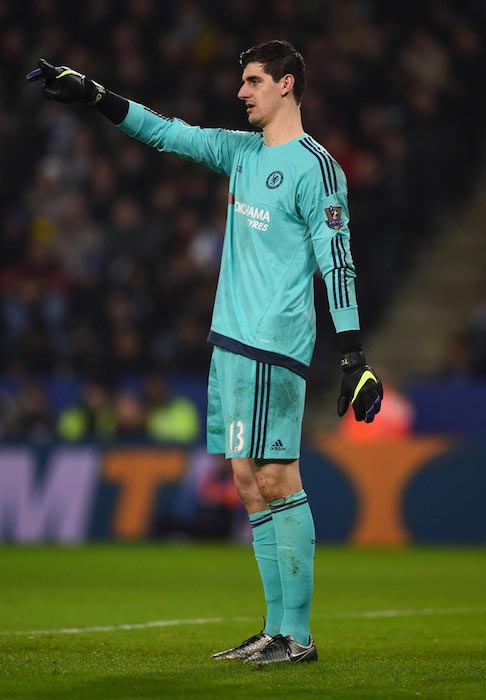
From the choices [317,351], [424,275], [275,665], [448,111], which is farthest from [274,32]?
[275,665]

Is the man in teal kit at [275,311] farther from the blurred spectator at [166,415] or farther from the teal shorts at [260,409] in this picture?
the blurred spectator at [166,415]

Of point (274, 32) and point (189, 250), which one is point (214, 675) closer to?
point (189, 250)

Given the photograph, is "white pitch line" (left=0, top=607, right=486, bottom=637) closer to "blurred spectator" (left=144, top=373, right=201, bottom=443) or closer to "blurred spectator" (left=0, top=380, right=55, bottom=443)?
"blurred spectator" (left=144, top=373, right=201, bottom=443)

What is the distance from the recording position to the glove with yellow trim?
19.2 ft

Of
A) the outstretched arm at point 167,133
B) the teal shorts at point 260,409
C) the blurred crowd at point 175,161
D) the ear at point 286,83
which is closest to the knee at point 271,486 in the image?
the teal shorts at point 260,409

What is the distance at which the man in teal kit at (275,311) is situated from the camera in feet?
19.9

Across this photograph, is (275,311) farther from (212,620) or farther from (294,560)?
(212,620)

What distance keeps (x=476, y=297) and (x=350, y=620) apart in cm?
1154

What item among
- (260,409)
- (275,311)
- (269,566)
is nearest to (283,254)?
(275,311)

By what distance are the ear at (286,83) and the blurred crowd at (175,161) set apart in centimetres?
1016

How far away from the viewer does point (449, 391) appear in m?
16.0

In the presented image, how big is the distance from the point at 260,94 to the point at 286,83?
0.39 ft

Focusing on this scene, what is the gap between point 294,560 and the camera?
19.9 feet

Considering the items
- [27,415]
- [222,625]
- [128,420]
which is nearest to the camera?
[222,625]
